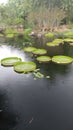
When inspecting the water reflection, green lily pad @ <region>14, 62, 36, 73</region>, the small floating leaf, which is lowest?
the water reflection

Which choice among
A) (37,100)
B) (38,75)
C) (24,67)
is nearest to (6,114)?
(37,100)

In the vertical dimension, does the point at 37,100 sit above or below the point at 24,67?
below

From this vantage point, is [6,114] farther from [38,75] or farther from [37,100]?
[38,75]

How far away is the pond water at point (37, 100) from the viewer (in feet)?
15.2

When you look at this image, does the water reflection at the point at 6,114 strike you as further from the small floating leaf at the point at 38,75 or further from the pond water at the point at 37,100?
the small floating leaf at the point at 38,75

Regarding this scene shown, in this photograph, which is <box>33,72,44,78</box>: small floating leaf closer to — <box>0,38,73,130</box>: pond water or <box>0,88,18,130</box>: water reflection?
<box>0,38,73,130</box>: pond water

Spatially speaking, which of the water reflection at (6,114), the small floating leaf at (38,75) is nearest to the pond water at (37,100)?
the water reflection at (6,114)

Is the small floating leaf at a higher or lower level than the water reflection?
higher

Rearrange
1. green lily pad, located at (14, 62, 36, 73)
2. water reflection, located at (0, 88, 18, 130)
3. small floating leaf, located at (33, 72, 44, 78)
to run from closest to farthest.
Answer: water reflection, located at (0, 88, 18, 130) → small floating leaf, located at (33, 72, 44, 78) → green lily pad, located at (14, 62, 36, 73)

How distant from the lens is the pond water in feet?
15.2

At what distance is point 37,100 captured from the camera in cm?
561

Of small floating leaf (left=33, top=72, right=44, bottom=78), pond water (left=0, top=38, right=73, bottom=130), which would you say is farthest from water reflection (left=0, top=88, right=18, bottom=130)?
Result: small floating leaf (left=33, top=72, right=44, bottom=78)

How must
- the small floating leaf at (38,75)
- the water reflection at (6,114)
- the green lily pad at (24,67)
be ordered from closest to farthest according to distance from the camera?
the water reflection at (6,114)
the small floating leaf at (38,75)
the green lily pad at (24,67)

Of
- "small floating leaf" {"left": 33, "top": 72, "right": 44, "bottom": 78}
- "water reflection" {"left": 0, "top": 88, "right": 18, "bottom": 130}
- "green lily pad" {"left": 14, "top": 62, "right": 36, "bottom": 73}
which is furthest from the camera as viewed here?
"green lily pad" {"left": 14, "top": 62, "right": 36, "bottom": 73}
